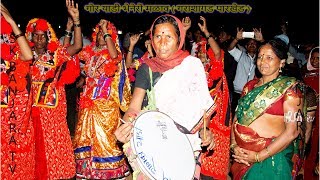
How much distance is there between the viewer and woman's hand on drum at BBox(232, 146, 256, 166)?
3.53 meters

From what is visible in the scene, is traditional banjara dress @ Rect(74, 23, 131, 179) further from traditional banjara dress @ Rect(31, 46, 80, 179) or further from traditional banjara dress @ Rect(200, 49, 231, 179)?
traditional banjara dress @ Rect(200, 49, 231, 179)

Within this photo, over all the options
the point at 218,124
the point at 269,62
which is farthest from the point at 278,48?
the point at 218,124

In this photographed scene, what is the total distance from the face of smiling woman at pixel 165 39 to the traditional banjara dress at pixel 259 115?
0.98 m

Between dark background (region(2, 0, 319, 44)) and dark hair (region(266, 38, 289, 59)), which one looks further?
dark background (region(2, 0, 319, 44))

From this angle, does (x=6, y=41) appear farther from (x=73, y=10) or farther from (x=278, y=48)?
(x=278, y=48)

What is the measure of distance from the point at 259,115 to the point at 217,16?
2245cm

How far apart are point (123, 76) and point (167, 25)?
2.89 metres

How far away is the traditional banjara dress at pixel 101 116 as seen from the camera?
565 centimetres

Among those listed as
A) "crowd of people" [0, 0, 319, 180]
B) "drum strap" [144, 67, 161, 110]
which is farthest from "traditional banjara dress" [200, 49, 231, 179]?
"drum strap" [144, 67, 161, 110]

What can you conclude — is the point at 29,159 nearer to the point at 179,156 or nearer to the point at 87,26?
the point at 179,156

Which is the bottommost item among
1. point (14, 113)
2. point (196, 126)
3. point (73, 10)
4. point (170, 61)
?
point (14, 113)

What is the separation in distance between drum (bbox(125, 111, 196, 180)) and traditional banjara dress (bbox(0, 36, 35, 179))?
2039 mm

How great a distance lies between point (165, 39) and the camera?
297 cm

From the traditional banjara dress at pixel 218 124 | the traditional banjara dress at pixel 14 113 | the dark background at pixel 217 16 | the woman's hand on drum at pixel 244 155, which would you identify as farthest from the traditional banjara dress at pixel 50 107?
the dark background at pixel 217 16
